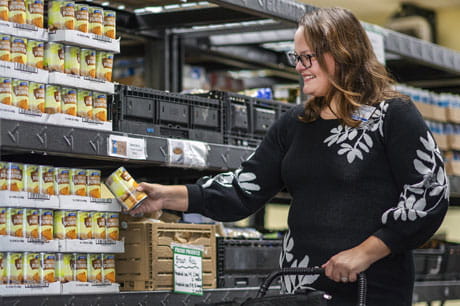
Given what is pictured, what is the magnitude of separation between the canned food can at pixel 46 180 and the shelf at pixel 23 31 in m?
0.42

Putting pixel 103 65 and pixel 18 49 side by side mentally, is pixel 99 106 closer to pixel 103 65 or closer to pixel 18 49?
pixel 103 65

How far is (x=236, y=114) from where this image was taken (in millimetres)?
3717

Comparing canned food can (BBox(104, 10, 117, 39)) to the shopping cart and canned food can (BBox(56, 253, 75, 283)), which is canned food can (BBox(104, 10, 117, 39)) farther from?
the shopping cart

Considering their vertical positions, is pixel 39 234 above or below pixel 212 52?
below

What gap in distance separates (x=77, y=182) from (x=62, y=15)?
0.56 m

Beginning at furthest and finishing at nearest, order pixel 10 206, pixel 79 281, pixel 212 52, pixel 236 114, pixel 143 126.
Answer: pixel 212 52 < pixel 236 114 < pixel 143 126 < pixel 79 281 < pixel 10 206

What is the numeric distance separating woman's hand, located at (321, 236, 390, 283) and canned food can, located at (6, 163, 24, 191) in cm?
101

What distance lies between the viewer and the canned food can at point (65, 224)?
2924 millimetres

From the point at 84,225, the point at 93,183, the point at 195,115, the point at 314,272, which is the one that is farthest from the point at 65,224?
the point at 314,272

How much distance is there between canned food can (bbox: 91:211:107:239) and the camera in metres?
3.03

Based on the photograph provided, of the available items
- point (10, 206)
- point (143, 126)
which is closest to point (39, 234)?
point (10, 206)

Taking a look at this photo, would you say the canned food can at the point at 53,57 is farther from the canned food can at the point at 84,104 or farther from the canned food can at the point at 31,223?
the canned food can at the point at 31,223

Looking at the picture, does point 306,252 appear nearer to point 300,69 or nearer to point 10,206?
point 300,69

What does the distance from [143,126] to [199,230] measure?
1.57 ft
